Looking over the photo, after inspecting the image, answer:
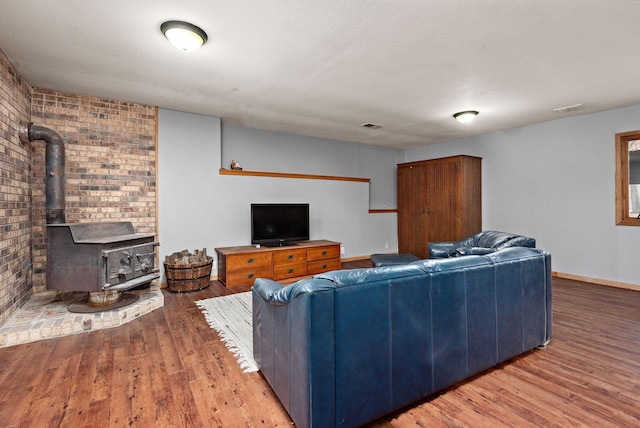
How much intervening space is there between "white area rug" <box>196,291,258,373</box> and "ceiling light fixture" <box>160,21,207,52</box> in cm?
241

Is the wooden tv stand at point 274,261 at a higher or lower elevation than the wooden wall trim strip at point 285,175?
lower

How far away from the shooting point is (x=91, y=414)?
168 centimetres

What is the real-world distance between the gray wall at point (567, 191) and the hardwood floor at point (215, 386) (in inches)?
80.4

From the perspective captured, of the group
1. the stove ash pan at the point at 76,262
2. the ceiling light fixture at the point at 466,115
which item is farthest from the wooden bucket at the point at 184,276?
the ceiling light fixture at the point at 466,115

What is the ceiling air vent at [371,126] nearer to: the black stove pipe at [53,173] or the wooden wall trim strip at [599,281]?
the wooden wall trim strip at [599,281]

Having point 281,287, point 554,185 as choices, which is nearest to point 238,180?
point 281,287

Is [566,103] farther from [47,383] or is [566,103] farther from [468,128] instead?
[47,383]

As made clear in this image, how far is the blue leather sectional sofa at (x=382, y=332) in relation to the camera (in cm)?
141

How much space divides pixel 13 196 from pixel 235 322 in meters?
2.42

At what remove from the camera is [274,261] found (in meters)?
4.58

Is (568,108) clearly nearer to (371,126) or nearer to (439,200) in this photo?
(439,200)

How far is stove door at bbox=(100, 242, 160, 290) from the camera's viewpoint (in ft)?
9.62

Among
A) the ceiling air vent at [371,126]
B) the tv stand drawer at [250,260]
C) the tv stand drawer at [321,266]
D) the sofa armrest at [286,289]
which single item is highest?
the ceiling air vent at [371,126]

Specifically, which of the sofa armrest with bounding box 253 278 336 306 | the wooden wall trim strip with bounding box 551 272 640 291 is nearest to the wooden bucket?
the sofa armrest with bounding box 253 278 336 306
